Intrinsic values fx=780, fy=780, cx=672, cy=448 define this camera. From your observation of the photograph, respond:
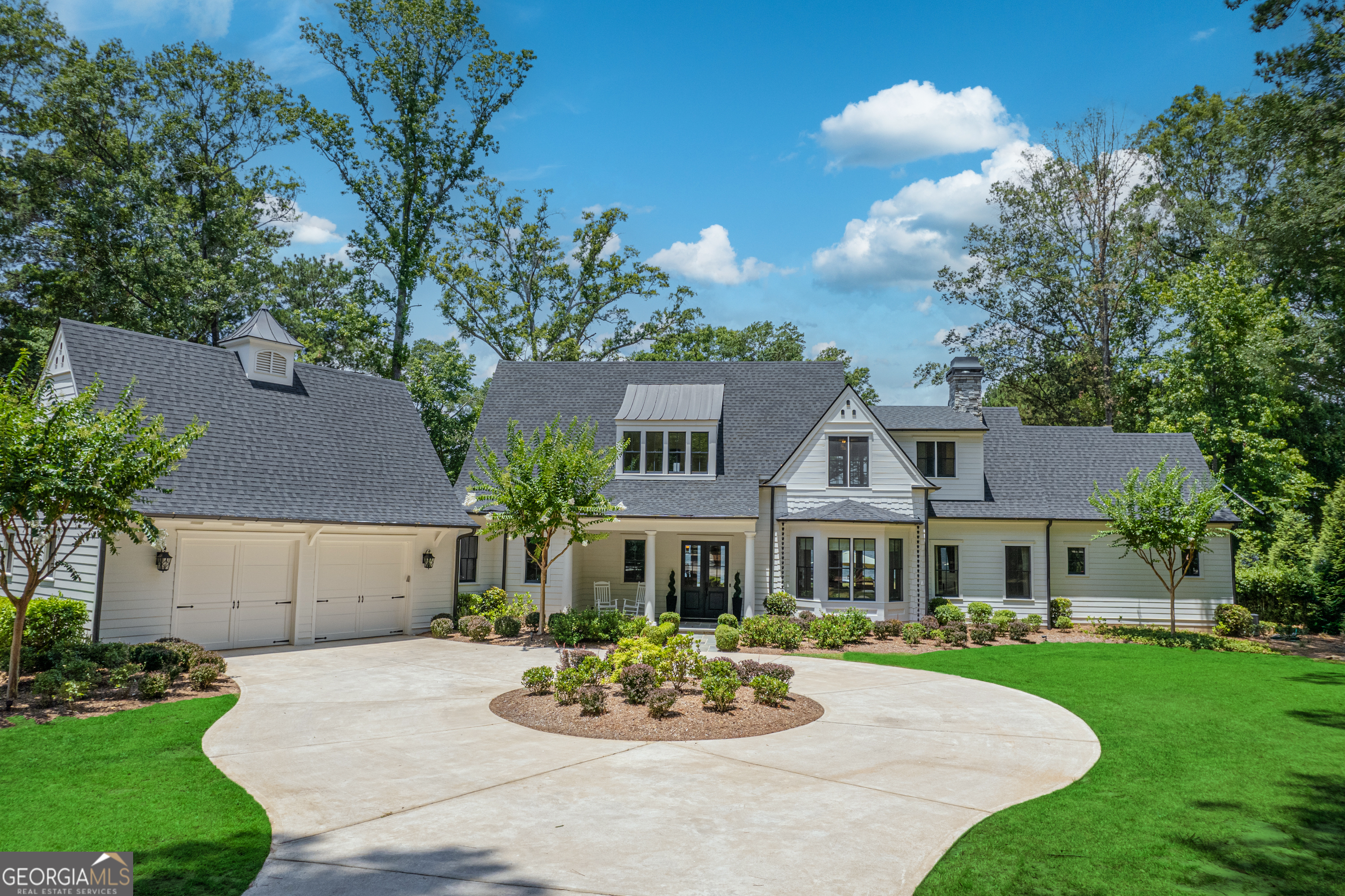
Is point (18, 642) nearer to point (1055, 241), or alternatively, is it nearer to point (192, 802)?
point (192, 802)

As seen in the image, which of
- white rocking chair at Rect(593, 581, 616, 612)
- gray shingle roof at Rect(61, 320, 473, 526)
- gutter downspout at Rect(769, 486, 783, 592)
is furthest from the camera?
white rocking chair at Rect(593, 581, 616, 612)

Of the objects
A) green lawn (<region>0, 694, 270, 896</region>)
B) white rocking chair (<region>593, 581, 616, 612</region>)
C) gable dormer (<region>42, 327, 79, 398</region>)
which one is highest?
gable dormer (<region>42, 327, 79, 398</region>)

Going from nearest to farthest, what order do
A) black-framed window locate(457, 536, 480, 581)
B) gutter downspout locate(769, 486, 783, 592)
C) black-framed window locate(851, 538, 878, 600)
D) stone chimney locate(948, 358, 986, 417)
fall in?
black-framed window locate(851, 538, 878, 600) → gutter downspout locate(769, 486, 783, 592) → black-framed window locate(457, 536, 480, 581) → stone chimney locate(948, 358, 986, 417)

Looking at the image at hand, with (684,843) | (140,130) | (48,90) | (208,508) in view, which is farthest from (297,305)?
(684,843)

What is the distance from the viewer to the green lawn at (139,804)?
18.6 feet

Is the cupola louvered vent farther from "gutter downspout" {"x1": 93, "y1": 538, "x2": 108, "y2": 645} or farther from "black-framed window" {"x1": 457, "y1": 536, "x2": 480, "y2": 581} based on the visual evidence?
"black-framed window" {"x1": 457, "y1": 536, "x2": 480, "y2": 581}

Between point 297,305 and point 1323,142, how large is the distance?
38.6 meters

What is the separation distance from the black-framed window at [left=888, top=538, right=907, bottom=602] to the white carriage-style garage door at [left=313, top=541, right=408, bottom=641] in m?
13.4

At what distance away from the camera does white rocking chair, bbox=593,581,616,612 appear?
22969 millimetres

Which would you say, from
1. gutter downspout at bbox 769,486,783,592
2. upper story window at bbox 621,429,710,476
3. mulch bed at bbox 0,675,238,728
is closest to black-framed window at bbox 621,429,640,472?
upper story window at bbox 621,429,710,476

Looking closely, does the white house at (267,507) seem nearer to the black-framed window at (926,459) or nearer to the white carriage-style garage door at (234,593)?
the white carriage-style garage door at (234,593)

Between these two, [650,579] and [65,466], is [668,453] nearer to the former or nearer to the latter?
[650,579]

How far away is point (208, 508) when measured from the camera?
15648mm

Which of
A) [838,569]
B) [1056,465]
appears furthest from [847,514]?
[1056,465]
